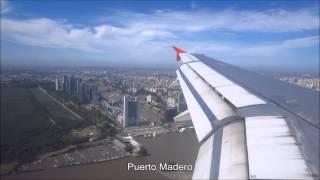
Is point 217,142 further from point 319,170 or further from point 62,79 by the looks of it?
point 62,79

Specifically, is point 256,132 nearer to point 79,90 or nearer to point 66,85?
point 79,90

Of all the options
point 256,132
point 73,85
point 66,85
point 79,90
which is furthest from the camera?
point 73,85

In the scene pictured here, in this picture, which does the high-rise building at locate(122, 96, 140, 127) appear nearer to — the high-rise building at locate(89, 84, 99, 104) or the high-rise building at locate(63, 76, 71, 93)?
the high-rise building at locate(89, 84, 99, 104)

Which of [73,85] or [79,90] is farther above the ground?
[73,85]

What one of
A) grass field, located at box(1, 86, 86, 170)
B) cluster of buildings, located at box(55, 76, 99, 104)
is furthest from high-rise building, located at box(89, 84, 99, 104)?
grass field, located at box(1, 86, 86, 170)

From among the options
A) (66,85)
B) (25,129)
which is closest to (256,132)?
(25,129)

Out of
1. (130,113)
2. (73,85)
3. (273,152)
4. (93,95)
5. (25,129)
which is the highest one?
(273,152)
